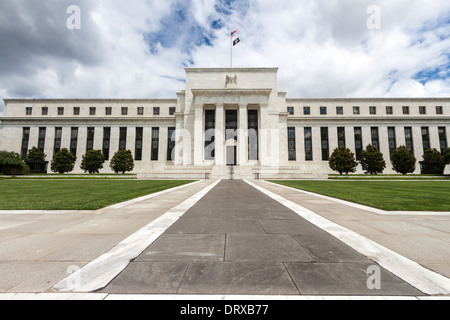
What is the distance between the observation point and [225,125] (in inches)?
2103

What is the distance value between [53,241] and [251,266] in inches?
152

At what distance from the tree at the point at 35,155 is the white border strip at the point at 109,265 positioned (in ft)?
218

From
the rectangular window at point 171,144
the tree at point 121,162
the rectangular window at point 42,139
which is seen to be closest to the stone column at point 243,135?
the rectangular window at point 171,144

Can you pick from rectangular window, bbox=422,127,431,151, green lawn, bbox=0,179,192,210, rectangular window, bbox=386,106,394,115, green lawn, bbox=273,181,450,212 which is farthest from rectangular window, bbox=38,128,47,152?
rectangular window, bbox=422,127,431,151

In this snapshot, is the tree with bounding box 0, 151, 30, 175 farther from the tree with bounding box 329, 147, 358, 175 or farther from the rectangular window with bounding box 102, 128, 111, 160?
the tree with bounding box 329, 147, 358, 175

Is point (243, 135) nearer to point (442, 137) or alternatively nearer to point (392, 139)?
point (392, 139)

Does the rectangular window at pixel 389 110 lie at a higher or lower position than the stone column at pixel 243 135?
higher

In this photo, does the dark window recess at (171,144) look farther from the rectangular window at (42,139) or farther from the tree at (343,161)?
the tree at (343,161)

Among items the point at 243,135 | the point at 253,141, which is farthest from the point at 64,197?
the point at 253,141

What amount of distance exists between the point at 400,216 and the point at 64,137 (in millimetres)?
71210

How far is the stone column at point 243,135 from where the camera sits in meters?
48.2

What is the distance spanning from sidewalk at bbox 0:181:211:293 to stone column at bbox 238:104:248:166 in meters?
41.6

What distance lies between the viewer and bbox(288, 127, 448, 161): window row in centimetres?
5603
